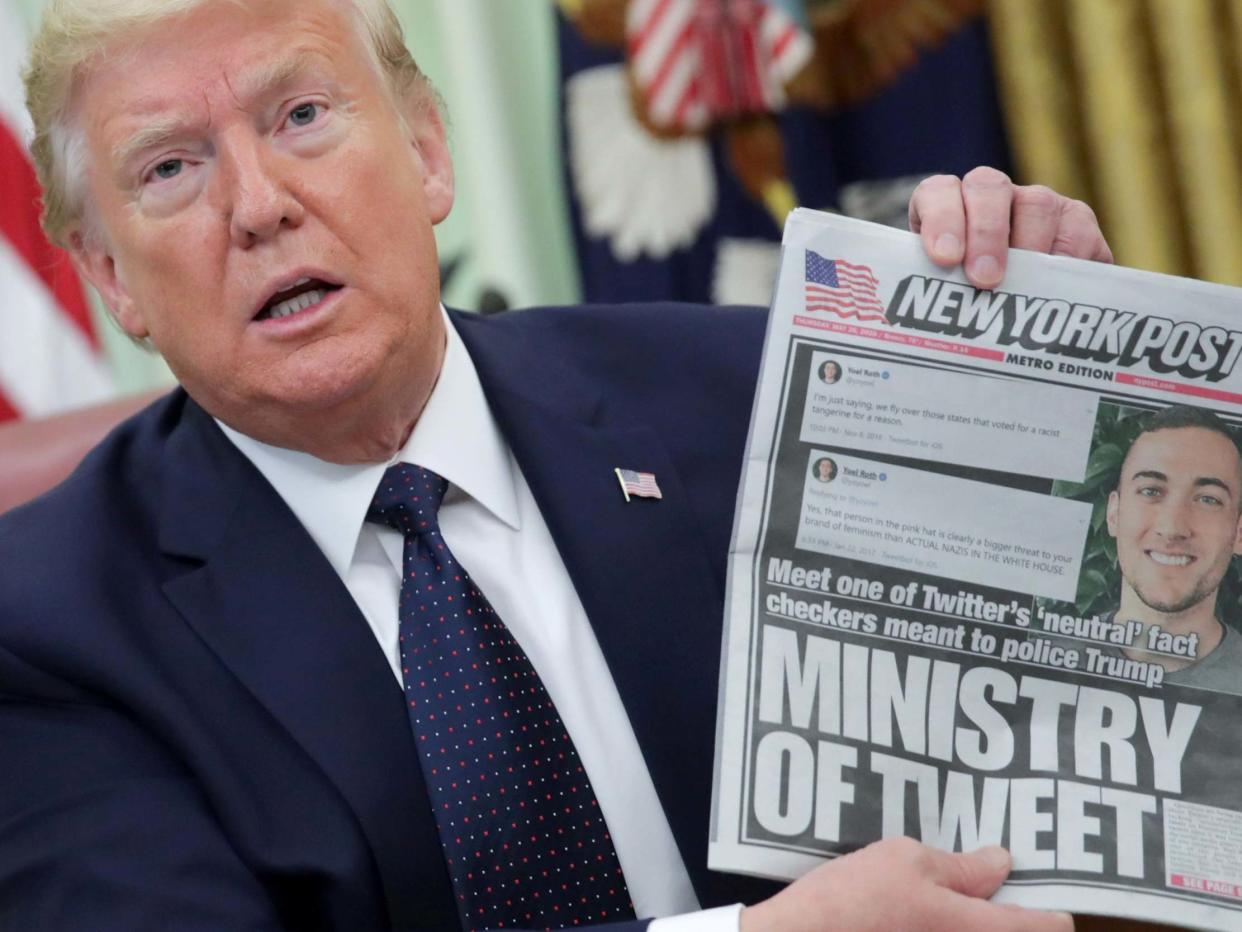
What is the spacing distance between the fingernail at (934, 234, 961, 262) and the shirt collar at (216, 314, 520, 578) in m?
0.49

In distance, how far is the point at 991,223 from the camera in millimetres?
1197

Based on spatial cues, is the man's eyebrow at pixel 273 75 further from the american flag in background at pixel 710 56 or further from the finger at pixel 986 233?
the american flag in background at pixel 710 56

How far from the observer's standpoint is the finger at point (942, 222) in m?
1.18

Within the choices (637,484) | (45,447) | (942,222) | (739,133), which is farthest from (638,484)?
(739,133)

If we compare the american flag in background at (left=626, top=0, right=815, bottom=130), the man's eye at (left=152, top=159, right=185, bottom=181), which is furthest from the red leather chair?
the american flag in background at (left=626, top=0, right=815, bottom=130)

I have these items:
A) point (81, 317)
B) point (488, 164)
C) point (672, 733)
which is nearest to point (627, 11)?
point (488, 164)

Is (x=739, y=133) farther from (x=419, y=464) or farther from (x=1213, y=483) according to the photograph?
(x=1213, y=483)

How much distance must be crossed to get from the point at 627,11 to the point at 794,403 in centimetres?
171

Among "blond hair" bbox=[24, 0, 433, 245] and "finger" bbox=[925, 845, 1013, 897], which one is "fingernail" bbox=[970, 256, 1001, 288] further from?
"blond hair" bbox=[24, 0, 433, 245]

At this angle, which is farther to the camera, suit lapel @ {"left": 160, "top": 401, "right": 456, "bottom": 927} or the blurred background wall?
the blurred background wall

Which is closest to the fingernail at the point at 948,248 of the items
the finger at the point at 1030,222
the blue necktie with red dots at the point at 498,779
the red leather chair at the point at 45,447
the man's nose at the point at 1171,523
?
the finger at the point at 1030,222

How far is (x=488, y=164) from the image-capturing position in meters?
2.88

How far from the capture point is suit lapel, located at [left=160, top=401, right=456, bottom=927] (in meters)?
1.29

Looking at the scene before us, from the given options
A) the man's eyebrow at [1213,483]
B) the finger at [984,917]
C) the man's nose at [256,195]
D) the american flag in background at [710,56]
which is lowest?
the finger at [984,917]
